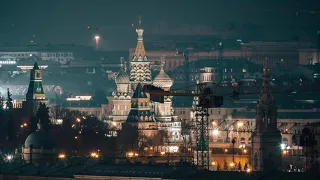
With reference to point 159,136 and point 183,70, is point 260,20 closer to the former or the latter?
point 183,70

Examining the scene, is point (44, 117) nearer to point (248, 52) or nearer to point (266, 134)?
point (266, 134)

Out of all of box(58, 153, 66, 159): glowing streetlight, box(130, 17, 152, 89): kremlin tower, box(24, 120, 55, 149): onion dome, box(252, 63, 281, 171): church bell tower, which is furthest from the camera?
box(130, 17, 152, 89): kremlin tower

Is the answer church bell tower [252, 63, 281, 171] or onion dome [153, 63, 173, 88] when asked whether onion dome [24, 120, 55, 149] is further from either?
onion dome [153, 63, 173, 88]

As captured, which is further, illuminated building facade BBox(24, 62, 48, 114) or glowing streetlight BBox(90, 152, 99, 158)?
illuminated building facade BBox(24, 62, 48, 114)

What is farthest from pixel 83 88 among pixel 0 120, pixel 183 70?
pixel 0 120

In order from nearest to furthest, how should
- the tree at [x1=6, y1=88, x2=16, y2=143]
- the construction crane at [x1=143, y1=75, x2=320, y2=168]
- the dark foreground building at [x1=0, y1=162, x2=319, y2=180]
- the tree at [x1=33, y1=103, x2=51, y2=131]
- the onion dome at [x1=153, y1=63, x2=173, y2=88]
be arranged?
the dark foreground building at [x1=0, y1=162, x2=319, y2=180]
the construction crane at [x1=143, y1=75, x2=320, y2=168]
the tree at [x1=33, y1=103, x2=51, y2=131]
the tree at [x1=6, y1=88, x2=16, y2=143]
the onion dome at [x1=153, y1=63, x2=173, y2=88]

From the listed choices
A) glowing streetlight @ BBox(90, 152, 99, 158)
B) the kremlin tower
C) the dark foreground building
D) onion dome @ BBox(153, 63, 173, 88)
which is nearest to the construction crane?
the dark foreground building

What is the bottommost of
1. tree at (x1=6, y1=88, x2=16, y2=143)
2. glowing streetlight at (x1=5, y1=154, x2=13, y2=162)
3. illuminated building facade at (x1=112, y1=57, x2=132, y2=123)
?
glowing streetlight at (x1=5, y1=154, x2=13, y2=162)
